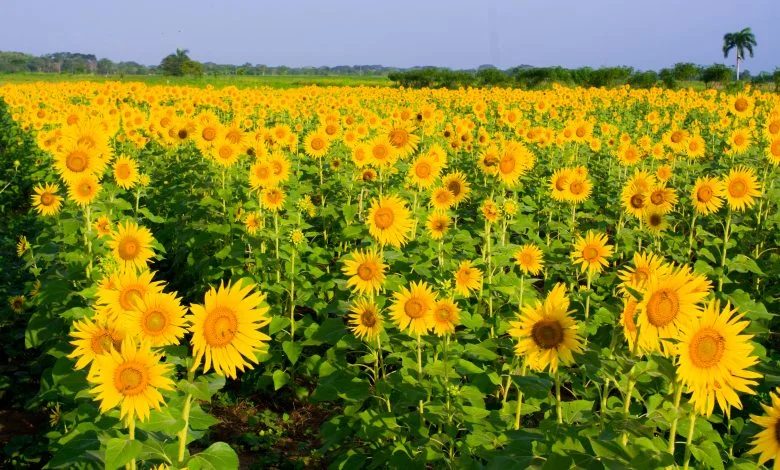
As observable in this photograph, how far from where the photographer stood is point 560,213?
302 inches

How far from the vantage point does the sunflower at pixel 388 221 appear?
466 centimetres

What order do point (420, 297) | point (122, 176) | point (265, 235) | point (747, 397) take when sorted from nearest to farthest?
point (420, 297)
point (747, 397)
point (265, 235)
point (122, 176)

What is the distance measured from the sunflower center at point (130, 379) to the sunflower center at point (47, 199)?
3565 mm

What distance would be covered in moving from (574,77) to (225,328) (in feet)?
118

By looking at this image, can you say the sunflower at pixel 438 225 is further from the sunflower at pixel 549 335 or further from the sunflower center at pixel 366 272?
the sunflower at pixel 549 335

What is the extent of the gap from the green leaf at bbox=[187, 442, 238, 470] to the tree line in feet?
106

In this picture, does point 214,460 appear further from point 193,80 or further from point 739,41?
point 739,41

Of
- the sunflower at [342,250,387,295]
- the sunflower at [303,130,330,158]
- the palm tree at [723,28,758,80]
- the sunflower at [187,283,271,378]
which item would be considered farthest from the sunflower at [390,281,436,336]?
the palm tree at [723,28,758,80]

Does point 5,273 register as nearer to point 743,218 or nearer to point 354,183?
point 354,183

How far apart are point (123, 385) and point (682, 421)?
7.31 feet

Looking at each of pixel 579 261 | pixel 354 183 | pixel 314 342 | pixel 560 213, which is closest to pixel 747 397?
pixel 579 261

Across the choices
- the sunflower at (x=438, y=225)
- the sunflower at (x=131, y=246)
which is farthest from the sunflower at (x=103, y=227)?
the sunflower at (x=438, y=225)

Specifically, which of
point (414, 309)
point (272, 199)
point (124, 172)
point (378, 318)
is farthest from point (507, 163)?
point (124, 172)

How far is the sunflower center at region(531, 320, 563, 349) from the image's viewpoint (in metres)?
2.48
